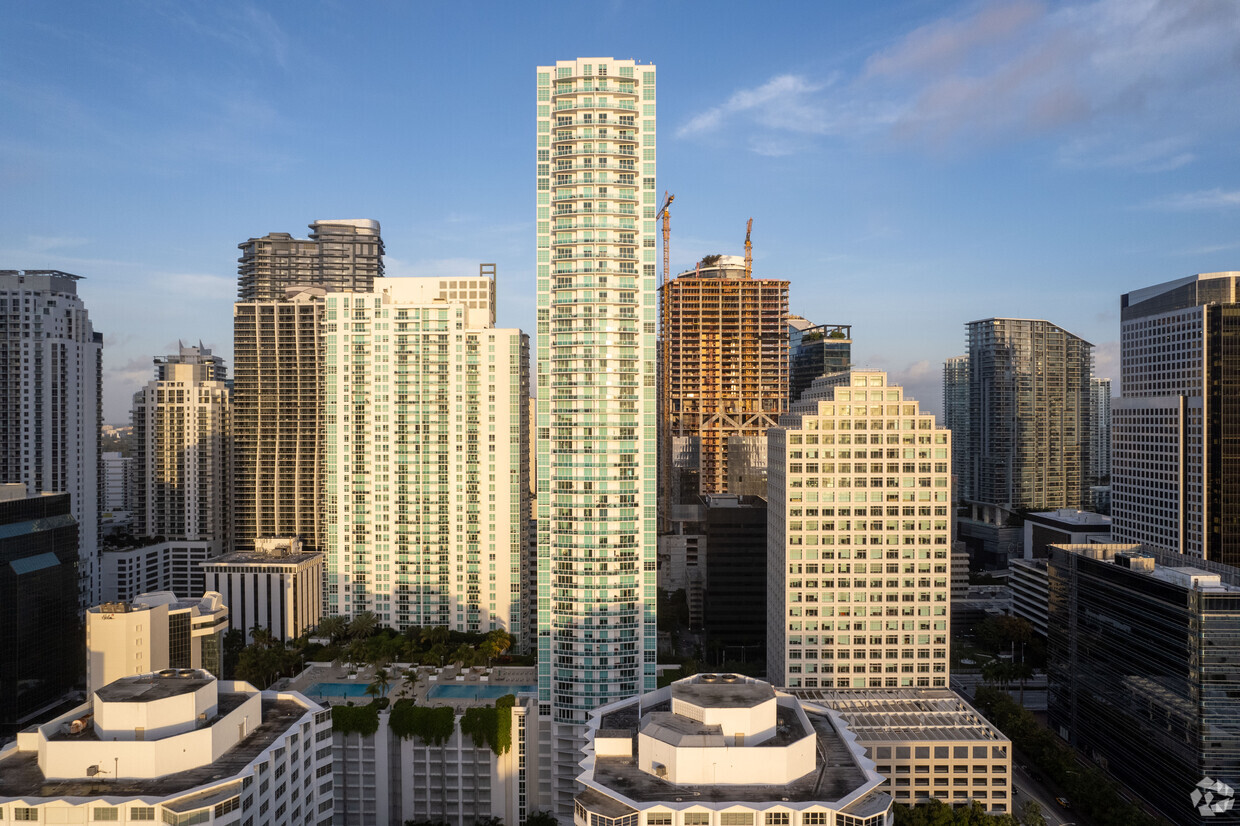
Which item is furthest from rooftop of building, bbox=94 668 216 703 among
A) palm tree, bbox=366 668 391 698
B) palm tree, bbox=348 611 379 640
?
palm tree, bbox=348 611 379 640

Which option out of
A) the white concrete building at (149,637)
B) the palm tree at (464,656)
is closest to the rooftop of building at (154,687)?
the white concrete building at (149,637)

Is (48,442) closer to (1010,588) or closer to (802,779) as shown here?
(802,779)

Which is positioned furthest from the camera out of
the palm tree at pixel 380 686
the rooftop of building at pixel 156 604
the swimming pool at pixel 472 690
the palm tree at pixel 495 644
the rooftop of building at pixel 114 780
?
the palm tree at pixel 495 644

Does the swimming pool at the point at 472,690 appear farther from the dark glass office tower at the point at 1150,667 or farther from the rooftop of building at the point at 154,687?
the dark glass office tower at the point at 1150,667

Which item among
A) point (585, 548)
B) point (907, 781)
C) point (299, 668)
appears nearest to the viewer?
point (907, 781)

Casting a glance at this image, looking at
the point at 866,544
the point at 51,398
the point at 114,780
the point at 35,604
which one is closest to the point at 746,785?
the point at 114,780

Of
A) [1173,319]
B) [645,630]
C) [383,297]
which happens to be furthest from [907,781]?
[383,297]
